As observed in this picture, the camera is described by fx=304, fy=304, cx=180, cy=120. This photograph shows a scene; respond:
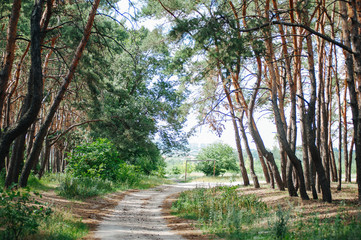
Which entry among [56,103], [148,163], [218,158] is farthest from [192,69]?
[218,158]

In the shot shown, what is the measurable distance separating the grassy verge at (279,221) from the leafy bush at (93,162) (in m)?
4.97

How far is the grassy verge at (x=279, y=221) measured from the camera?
524 centimetres

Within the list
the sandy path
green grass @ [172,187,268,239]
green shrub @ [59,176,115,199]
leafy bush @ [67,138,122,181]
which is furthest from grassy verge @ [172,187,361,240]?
leafy bush @ [67,138,122,181]

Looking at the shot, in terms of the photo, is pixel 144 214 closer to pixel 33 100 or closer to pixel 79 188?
pixel 79 188

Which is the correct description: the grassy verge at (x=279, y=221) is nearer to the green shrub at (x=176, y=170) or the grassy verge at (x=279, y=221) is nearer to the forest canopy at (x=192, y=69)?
the forest canopy at (x=192, y=69)

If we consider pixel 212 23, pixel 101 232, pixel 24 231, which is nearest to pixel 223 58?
pixel 212 23

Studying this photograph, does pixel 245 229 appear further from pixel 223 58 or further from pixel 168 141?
pixel 168 141

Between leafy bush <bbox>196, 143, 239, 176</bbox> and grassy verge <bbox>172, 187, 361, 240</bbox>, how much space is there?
20091mm

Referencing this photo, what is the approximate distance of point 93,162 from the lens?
1362 centimetres

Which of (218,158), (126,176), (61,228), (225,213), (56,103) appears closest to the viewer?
(61,228)

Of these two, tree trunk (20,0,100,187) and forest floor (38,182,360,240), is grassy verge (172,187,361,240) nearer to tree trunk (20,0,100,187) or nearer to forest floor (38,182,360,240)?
forest floor (38,182,360,240)

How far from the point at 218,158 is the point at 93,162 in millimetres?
18361

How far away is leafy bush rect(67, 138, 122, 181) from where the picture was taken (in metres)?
12.9

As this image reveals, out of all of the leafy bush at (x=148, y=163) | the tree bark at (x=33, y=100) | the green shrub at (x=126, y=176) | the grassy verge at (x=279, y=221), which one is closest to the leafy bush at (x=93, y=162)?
the green shrub at (x=126, y=176)
